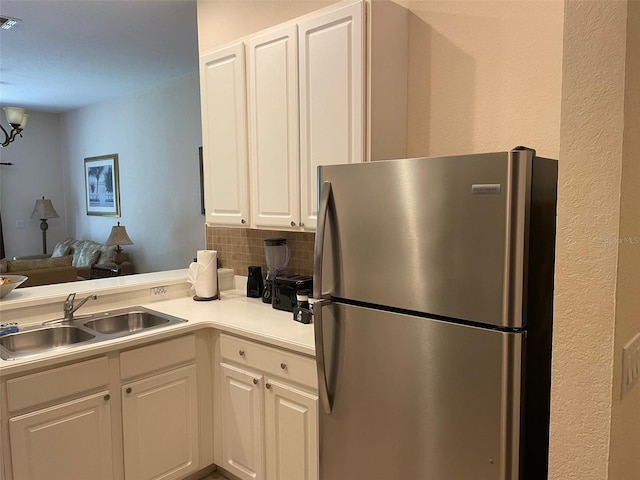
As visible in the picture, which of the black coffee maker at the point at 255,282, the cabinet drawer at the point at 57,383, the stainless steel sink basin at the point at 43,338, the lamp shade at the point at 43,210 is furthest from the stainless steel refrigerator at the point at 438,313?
the lamp shade at the point at 43,210

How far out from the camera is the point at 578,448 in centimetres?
112

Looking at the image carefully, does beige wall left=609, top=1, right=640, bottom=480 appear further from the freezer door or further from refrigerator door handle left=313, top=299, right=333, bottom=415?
refrigerator door handle left=313, top=299, right=333, bottom=415

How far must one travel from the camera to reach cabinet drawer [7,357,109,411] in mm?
1883

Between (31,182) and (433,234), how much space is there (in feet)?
23.9

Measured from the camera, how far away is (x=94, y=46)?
407cm

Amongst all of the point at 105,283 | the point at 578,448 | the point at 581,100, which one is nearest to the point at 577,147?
the point at 581,100

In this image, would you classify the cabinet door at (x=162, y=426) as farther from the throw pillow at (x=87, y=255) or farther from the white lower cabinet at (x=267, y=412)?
the throw pillow at (x=87, y=255)

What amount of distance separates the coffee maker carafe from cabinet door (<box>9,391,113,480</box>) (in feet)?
3.28

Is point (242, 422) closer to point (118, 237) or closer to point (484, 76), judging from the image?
point (484, 76)

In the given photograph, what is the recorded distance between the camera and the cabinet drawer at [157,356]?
7.24ft

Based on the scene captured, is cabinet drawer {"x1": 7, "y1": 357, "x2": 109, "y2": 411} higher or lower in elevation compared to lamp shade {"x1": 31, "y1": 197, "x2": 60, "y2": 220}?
lower

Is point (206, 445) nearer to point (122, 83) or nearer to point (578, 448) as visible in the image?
point (578, 448)

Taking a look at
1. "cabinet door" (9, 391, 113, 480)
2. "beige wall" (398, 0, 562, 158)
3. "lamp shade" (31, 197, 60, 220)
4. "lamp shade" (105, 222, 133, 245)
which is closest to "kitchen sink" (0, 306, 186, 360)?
"cabinet door" (9, 391, 113, 480)

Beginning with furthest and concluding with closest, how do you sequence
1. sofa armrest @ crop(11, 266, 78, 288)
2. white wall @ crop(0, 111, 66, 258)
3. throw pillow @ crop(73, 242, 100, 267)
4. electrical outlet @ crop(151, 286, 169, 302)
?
1. white wall @ crop(0, 111, 66, 258)
2. throw pillow @ crop(73, 242, 100, 267)
3. sofa armrest @ crop(11, 266, 78, 288)
4. electrical outlet @ crop(151, 286, 169, 302)
